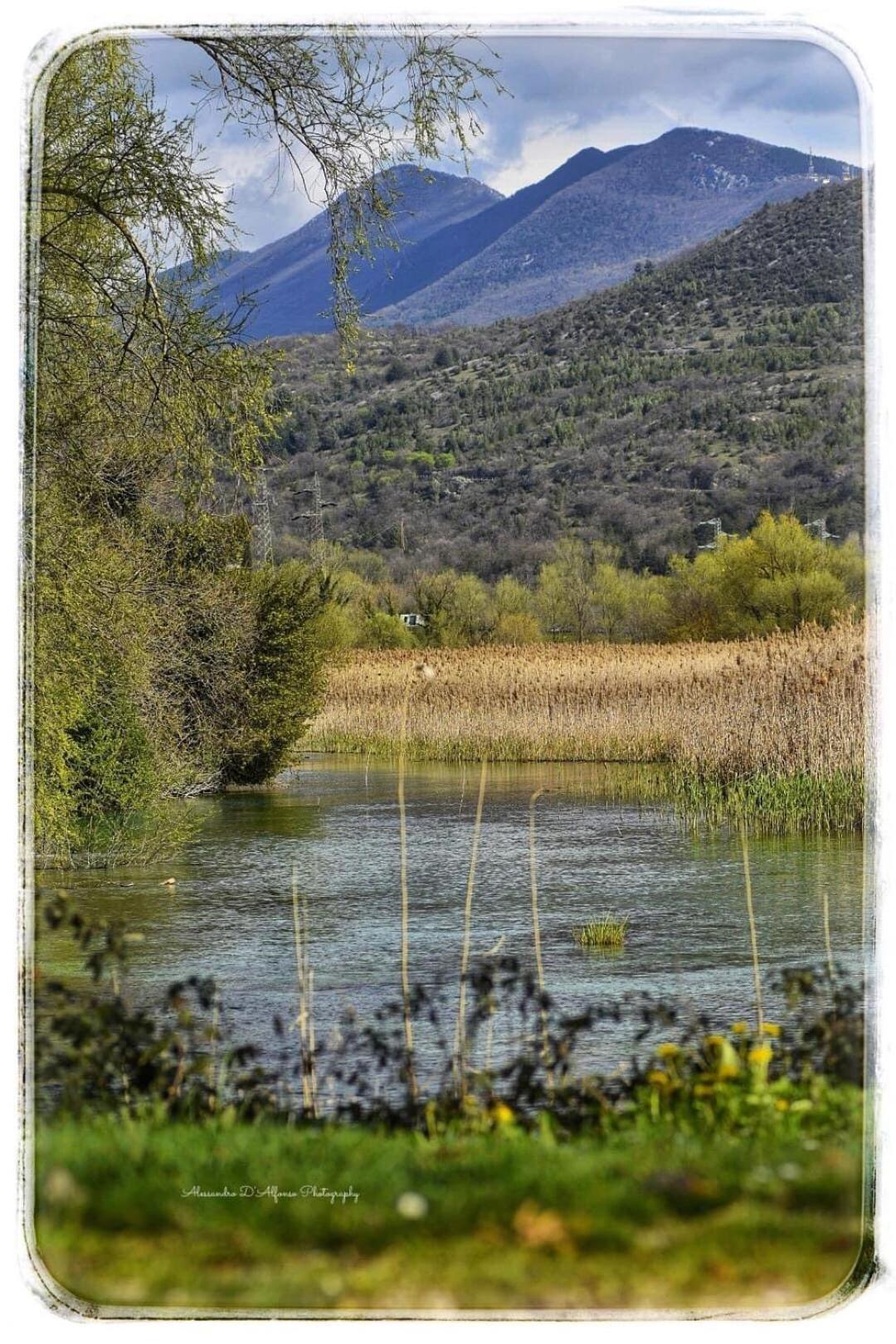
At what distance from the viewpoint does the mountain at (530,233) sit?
4184 millimetres

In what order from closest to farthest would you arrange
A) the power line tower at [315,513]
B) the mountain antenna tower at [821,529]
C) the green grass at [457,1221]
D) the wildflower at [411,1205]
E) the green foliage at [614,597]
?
the green grass at [457,1221]
the wildflower at [411,1205]
the mountain antenna tower at [821,529]
the power line tower at [315,513]
the green foliage at [614,597]

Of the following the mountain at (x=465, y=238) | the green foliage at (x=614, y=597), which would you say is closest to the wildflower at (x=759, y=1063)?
the mountain at (x=465, y=238)

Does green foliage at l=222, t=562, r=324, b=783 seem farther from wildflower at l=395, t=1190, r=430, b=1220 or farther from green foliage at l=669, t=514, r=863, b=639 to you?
wildflower at l=395, t=1190, r=430, b=1220

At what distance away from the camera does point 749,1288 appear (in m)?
2.49

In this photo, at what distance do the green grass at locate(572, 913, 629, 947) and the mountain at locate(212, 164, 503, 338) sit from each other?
2.47 m

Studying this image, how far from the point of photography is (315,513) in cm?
775

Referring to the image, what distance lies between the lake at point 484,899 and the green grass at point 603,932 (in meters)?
0.04

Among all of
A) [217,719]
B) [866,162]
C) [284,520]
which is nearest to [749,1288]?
[866,162]

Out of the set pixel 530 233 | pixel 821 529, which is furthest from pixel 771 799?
pixel 530 233

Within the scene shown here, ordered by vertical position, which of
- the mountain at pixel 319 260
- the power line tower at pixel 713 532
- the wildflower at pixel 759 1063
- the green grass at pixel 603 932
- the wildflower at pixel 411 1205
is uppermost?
the mountain at pixel 319 260

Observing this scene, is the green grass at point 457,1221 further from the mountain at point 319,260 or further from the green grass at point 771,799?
the mountain at point 319,260

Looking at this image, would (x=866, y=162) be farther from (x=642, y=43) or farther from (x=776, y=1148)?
(x=776, y=1148)

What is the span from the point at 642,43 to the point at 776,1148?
253 cm

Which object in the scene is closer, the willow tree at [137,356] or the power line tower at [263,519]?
the willow tree at [137,356]
